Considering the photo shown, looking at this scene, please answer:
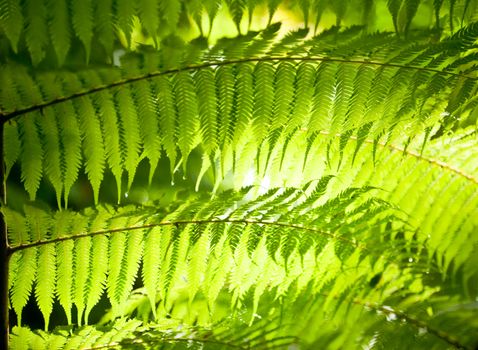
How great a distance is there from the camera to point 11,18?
850 mm

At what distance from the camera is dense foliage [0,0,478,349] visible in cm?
93

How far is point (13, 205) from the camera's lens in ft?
6.39

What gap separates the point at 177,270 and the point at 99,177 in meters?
0.25

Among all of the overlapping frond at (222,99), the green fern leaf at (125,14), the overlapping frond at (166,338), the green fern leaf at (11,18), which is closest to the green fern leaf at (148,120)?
the overlapping frond at (222,99)

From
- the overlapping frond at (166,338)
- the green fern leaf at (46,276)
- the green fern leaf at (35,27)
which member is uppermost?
the green fern leaf at (35,27)

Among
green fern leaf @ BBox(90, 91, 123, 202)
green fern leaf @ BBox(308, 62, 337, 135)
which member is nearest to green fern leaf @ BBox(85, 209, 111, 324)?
green fern leaf @ BBox(90, 91, 123, 202)

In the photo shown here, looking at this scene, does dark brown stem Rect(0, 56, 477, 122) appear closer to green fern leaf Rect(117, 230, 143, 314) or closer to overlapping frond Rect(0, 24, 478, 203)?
overlapping frond Rect(0, 24, 478, 203)

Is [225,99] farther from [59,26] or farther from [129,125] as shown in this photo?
[59,26]

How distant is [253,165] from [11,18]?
0.61m

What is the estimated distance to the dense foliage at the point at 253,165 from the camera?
3.04 ft

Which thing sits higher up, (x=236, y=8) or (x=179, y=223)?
(x=236, y=8)

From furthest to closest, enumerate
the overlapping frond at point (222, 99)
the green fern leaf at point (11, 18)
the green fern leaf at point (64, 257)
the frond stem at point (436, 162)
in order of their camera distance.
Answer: the frond stem at point (436, 162), the green fern leaf at point (64, 257), the overlapping frond at point (222, 99), the green fern leaf at point (11, 18)

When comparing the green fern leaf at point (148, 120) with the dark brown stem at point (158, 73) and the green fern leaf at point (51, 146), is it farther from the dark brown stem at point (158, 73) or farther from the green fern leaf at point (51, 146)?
the green fern leaf at point (51, 146)

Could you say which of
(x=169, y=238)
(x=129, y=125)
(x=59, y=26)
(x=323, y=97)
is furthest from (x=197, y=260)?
(x=59, y=26)
